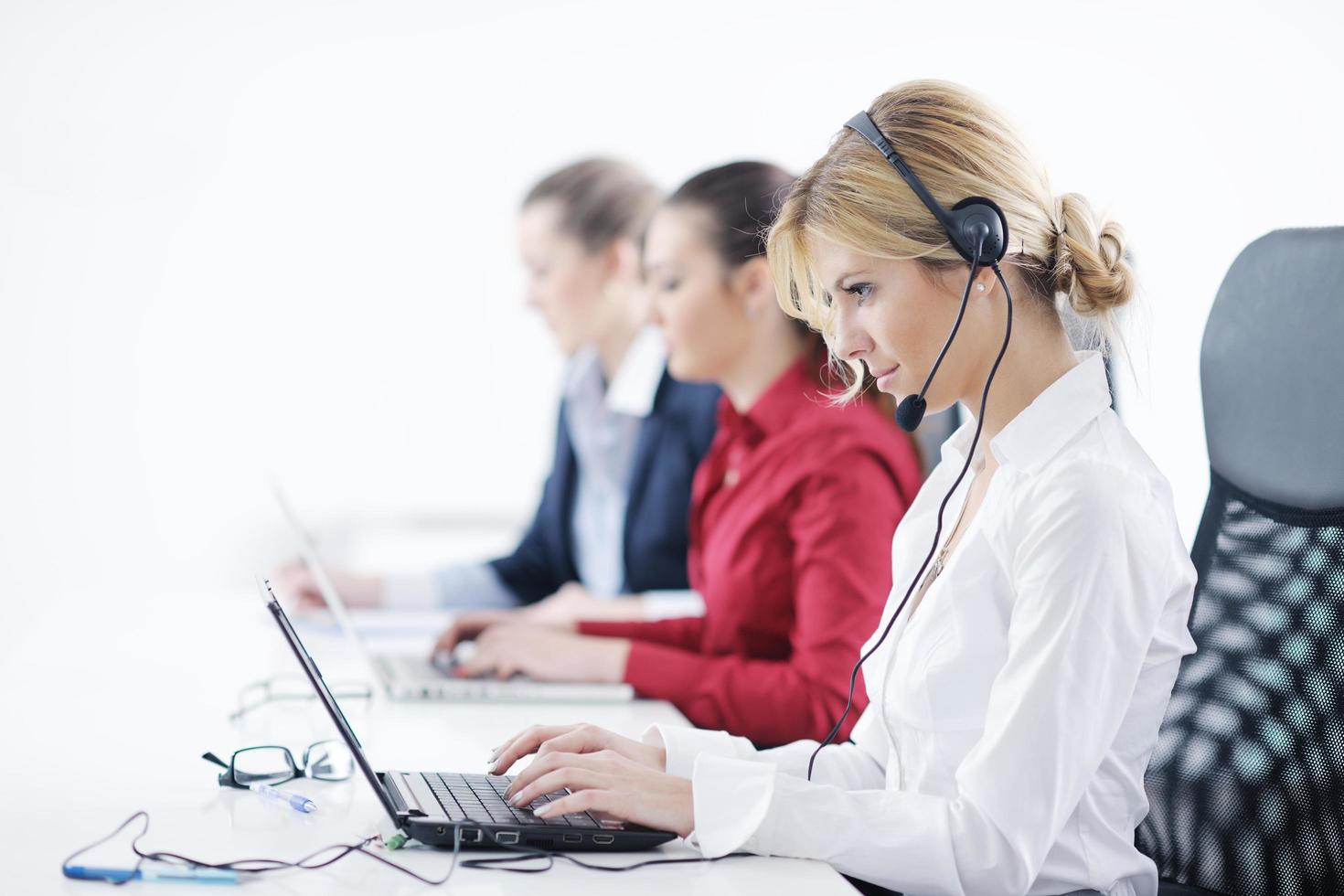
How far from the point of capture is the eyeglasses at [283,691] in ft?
5.00

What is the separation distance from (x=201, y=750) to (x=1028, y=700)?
84cm

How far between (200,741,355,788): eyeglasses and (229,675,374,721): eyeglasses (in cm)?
31

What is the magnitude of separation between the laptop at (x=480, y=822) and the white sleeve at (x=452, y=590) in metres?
1.38

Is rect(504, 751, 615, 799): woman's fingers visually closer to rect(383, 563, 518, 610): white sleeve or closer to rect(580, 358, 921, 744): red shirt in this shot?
rect(580, 358, 921, 744): red shirt

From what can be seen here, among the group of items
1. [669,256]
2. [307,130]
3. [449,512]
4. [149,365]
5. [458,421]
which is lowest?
[449,512]

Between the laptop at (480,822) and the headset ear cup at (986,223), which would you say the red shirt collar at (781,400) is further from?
the laptop at (480,822)

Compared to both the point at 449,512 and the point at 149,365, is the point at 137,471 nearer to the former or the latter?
the point at 149,365

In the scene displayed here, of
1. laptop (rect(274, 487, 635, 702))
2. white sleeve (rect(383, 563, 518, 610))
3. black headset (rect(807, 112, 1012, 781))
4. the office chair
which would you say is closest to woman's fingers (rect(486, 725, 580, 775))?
black headset (rect(807, 112, 1012, 781))

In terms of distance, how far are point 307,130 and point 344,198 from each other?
22 centimetres

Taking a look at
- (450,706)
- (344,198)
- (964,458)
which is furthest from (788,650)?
(344,198)

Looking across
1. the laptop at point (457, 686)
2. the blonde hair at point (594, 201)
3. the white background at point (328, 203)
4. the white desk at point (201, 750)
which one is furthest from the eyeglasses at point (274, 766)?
the white background at point (328, 203)

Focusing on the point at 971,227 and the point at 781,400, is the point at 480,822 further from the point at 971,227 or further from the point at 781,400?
the point at 781,400

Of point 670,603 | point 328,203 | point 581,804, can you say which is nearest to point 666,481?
point 670,603

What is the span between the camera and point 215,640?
1.89m
